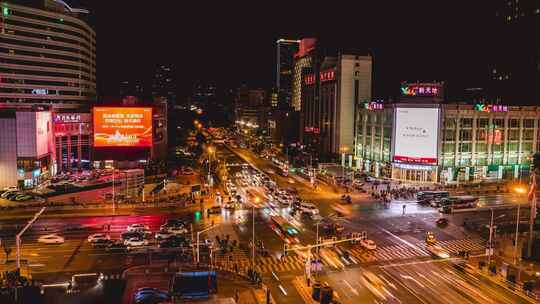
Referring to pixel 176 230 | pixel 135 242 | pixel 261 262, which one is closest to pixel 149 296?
pixel 261 262

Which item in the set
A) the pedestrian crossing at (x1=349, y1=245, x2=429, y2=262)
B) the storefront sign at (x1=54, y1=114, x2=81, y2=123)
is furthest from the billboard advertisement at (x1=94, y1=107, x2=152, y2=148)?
the pedestrian crossing at (x1=349, y1=245, x2=429, y2=262)

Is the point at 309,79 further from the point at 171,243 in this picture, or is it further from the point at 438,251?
the point at 171,243

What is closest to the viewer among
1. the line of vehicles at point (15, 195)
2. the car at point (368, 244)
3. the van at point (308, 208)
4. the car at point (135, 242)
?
the car at point (135, 242)

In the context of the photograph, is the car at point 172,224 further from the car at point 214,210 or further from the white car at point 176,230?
the car at point 214,210

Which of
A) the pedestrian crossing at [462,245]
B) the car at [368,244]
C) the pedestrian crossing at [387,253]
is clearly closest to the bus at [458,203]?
the pedestrian crossing at [462,245]

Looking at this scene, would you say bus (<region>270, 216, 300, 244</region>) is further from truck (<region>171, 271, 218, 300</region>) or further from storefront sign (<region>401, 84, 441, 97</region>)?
storefront sign (<region>401, 84, 441, 97</region>)

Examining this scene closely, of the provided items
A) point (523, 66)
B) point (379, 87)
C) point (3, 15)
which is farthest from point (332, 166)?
point (3, 15)
